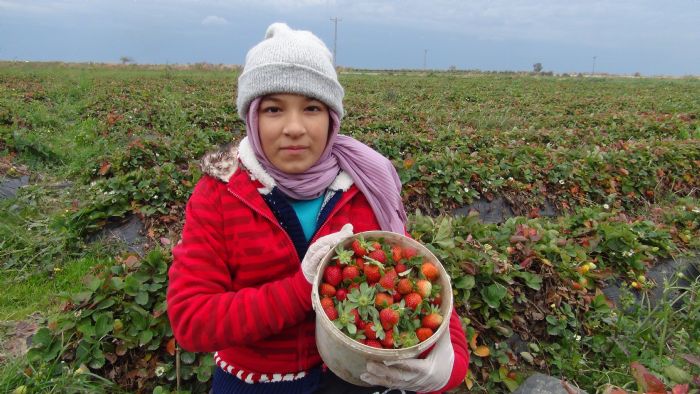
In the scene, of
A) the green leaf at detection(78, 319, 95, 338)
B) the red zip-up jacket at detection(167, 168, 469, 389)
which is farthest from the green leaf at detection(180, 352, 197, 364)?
the red zip-up jacket at detection(167, 168, 469, 389)

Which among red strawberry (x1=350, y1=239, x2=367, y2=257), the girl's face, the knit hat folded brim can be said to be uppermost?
the knit hat folded brim

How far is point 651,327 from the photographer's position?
2609mm

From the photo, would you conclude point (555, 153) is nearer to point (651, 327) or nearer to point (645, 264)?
point (645, 264)

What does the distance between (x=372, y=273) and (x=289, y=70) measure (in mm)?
656

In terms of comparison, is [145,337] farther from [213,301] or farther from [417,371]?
[417,371]

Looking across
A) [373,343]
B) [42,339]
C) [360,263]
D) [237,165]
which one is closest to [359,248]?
[360,263]

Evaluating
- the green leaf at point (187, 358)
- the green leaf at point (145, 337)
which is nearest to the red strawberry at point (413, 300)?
the green leaf at point (187, 358)

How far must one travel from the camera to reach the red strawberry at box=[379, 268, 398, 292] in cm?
126

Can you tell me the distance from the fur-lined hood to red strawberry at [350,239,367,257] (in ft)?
0.87

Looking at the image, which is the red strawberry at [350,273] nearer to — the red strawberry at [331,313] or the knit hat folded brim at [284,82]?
the red strawberry at [331,313]

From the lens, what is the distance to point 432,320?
1.24 m

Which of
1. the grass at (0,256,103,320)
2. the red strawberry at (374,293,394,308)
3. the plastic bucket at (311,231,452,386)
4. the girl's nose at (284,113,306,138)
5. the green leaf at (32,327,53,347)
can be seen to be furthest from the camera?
the grass at (0,256,103,320)

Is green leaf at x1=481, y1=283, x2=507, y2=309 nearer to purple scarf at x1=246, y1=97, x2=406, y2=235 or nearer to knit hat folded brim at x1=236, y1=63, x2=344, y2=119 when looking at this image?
purple scarf at x1=246, y1=97, x2=406, y2=235

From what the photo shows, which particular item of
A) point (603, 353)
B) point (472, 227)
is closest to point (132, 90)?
point (472, 227)
